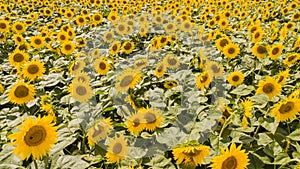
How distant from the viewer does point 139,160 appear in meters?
2.24

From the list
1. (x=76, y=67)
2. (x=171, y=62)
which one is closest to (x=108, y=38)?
(x=76, y=67)

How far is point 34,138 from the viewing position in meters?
1.87

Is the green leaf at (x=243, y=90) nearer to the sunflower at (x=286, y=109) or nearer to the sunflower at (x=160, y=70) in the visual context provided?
the sunflower at (x=286, y=109)

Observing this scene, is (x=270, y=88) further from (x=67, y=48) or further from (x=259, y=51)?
(x=67, y=48)

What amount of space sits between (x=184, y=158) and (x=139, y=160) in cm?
37

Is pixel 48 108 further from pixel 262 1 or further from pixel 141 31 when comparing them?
pixel 262 1

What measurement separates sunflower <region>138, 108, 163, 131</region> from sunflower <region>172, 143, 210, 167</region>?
469 mm

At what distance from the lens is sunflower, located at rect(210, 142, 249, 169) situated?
71.5 inches

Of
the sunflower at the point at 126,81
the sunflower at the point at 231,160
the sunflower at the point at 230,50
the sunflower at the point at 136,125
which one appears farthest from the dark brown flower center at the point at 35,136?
the sunflower at the point at 230,50

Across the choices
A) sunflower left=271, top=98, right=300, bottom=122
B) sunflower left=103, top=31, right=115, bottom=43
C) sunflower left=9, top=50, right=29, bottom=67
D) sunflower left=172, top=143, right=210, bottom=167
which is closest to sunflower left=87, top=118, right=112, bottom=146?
sunflower left=172, top=143, right=210, bottom=167

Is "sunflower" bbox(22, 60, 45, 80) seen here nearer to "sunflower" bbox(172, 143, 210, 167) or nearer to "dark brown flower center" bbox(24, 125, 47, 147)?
"dark brown flower center" bbox(24, 125, 47, 147)

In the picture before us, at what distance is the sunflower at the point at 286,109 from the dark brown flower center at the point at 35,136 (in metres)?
1.59

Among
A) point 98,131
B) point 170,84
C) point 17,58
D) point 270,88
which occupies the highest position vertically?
point 270,88

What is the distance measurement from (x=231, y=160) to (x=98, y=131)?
958 mm
